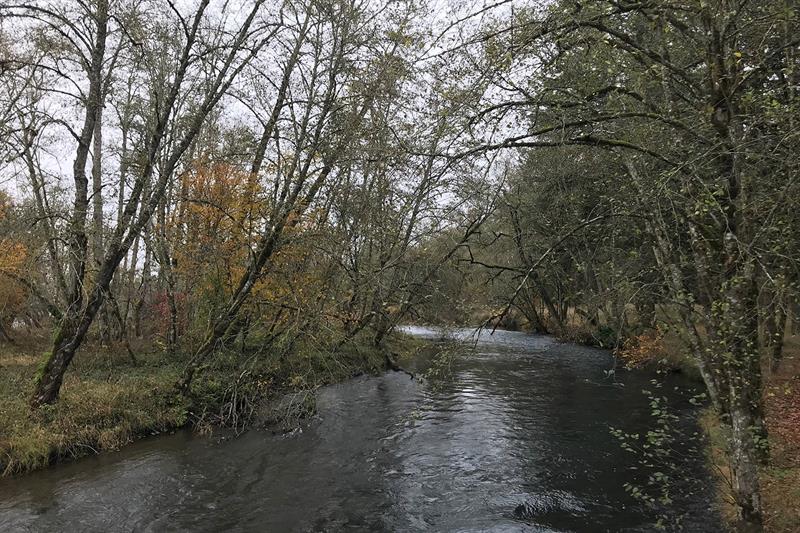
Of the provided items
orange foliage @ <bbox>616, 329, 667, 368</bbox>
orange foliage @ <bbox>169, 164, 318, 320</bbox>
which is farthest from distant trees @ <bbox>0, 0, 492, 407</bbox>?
orange foliage @ <bbox>616, 329, 667, 368</bbox>

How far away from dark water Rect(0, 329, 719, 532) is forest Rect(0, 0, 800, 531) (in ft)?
3.74

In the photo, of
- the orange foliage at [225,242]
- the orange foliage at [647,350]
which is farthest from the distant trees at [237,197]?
the orange foliage at [647,350]

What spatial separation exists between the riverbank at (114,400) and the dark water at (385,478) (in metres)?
0.52

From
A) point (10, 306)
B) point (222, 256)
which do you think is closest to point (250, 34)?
point (222, 256)

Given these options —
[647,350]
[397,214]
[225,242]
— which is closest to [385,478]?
[397,214]

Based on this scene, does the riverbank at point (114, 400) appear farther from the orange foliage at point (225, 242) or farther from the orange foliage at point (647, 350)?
the orange foliage at point (647, 350)

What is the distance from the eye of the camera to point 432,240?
17.1m

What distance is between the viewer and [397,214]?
6.32 m

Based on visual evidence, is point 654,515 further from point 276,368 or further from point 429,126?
point 276,368

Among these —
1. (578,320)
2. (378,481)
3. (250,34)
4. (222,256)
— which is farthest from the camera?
(578,320)

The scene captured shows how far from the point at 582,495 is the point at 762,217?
5554mm

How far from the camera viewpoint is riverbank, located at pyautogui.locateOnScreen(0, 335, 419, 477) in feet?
34.0

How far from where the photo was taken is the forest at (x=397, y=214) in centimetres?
567

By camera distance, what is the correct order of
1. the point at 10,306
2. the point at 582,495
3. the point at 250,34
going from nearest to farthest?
the point at 582,495 < the point at 250,34 < the point at 10,306
